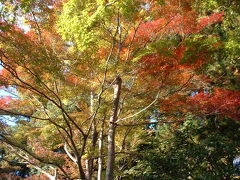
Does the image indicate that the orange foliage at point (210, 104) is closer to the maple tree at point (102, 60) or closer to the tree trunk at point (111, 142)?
the maple tree at point (102, 60)

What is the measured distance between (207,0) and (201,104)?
3179 mm

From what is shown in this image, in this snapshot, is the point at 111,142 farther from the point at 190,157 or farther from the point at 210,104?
the point at 210,104

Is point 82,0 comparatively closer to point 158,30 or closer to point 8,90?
point 158,30

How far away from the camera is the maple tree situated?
4.18 m

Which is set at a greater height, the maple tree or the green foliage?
the maple tree

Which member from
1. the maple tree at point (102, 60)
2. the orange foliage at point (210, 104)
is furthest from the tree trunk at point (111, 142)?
the orange foliage at point (210, 104)

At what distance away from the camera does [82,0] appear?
4.67 meters

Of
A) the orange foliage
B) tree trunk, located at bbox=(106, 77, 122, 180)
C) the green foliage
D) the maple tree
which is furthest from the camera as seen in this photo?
the orange foliage

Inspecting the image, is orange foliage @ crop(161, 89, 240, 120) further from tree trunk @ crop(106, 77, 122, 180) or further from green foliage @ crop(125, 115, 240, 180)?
tree trunk @ crop(106, 77, 122, 180)

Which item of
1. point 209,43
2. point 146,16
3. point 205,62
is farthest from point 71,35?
point 205,62

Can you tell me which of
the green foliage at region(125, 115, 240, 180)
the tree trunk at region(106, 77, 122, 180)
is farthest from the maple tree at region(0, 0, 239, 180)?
the green foliage at region(125, 115, 240, 180)

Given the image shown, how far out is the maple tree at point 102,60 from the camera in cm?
418

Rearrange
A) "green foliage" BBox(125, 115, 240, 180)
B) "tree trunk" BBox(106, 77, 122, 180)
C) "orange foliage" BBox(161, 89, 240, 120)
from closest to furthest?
"tree trunk" BBox(106, 77, 122, 180) < "green foliage" BBox(125, 115, 240, 180) < "orange foliage" BBox(161, 89, 240, 120)

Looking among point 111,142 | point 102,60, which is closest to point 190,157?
point 111,142
